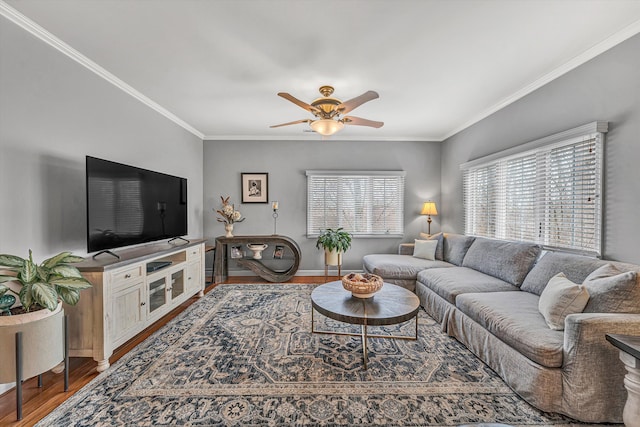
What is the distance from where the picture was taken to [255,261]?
15.4 ft

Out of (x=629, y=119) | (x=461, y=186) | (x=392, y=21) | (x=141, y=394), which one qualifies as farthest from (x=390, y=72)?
(x=141, y=394)

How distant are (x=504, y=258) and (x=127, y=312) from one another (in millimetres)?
3794

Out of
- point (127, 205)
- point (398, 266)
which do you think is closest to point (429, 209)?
point (398, 266)

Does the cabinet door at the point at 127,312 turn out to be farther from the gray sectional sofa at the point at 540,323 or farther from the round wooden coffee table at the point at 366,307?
the gray sectional sofa at the point at 540,323

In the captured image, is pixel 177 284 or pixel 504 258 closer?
pixel 504 258

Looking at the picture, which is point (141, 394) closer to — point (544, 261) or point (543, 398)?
point (543, 398)

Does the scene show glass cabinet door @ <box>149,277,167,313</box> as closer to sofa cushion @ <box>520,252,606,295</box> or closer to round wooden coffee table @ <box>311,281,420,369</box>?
round wooden coffee table @ <box>311,281,420,369</box>

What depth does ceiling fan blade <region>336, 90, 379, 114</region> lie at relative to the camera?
236 centimetres

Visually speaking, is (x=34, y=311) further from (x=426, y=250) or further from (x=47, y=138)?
(x=426, y=250)

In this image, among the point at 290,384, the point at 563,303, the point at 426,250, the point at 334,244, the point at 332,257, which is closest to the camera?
the point at 563,303

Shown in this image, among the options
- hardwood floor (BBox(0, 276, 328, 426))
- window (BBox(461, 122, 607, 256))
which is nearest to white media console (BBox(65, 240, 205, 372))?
hardwood floor (BBox(0, 276, 328, 426))

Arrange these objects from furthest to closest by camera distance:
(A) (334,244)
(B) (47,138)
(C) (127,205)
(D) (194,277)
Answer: (A) (334,244) < (D) (194,277) < (C) (127,205) < (B) (47,138)

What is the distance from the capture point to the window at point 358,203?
16.3ft

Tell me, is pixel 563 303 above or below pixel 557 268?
below
